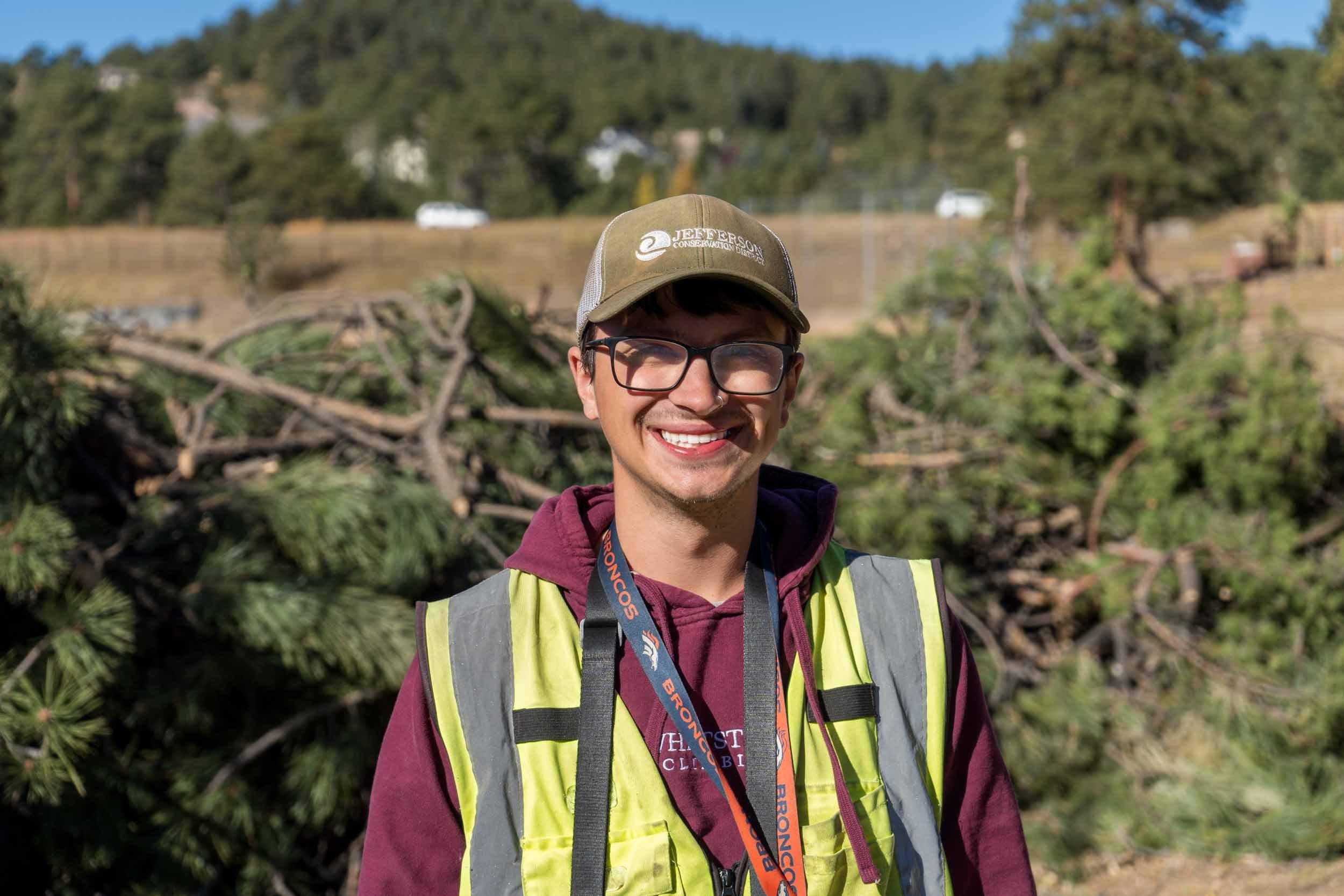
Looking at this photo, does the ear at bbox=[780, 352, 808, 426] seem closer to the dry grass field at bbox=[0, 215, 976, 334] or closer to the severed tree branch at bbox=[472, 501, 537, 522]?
the severed tree branch at bbox=[472, 501, 537, 522]

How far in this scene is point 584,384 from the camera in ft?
5.34

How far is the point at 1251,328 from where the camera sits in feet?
19.7

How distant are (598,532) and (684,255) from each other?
0.43m

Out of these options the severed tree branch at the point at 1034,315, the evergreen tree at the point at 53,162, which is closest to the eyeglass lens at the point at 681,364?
the severed tree branch at the point at 1034,315

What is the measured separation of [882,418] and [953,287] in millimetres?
778

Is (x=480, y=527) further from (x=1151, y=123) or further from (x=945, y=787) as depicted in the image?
(x=1151, y=123)

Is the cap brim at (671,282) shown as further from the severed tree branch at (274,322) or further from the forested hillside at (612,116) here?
the forested hillside at (612,116)

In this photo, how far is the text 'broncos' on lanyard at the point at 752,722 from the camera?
1438 mm

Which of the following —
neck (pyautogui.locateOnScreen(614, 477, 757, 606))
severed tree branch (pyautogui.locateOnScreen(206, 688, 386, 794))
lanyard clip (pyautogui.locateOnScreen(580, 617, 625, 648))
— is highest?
neck (pyautogui.locateOnScreen(614, 477, 757, 606))

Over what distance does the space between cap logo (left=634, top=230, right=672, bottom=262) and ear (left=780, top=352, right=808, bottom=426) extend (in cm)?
23

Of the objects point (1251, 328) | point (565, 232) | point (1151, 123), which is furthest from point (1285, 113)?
point (1251, 328)

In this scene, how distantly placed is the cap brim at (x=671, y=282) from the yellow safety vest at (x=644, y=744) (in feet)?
1.22

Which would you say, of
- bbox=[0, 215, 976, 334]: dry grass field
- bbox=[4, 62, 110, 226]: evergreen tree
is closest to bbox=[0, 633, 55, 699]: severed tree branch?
bbox=[0, 215, 976, 334]: dry grass field

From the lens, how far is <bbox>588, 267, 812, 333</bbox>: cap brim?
142 centimetres
